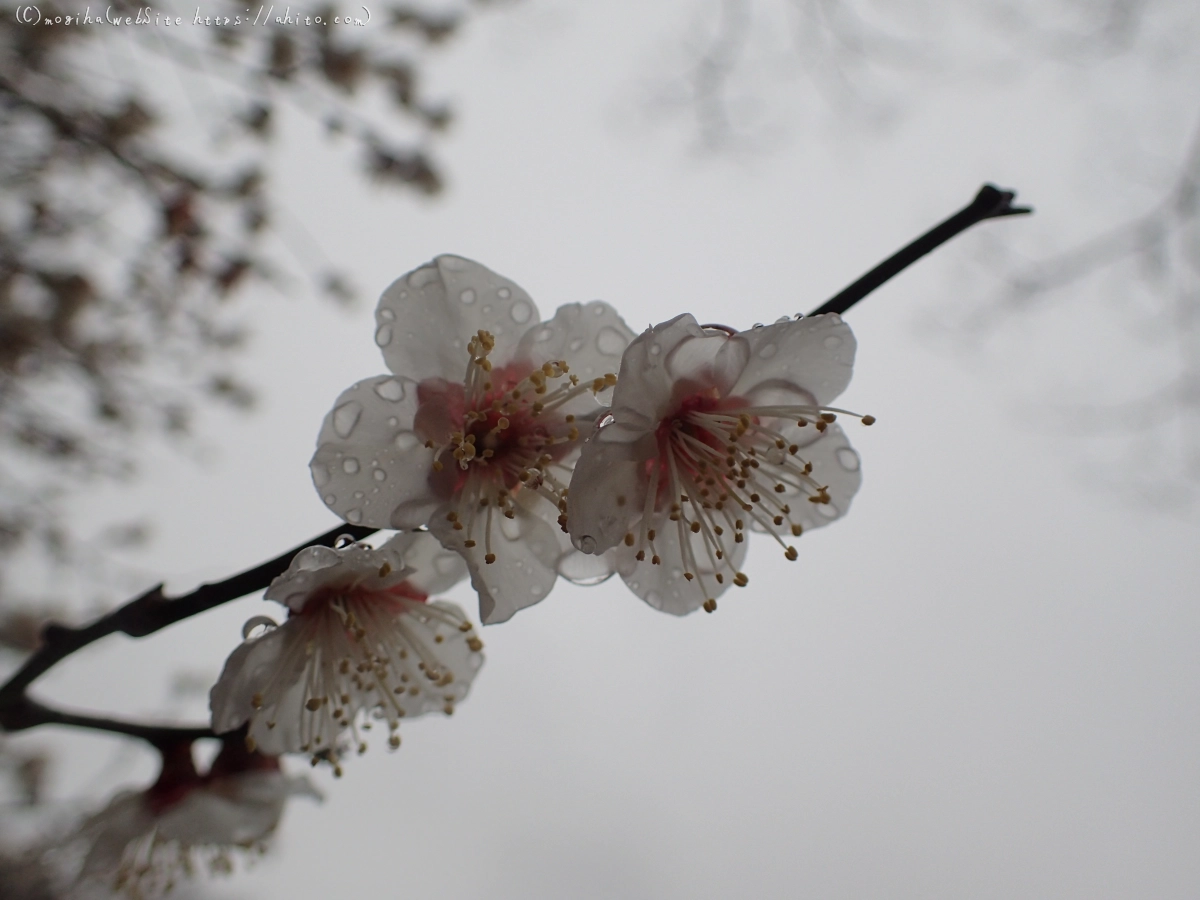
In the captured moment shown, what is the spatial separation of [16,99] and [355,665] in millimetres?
2148

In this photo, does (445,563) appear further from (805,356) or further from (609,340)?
(805,356)

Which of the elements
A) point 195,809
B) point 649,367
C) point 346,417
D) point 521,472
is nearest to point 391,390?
point 346,417

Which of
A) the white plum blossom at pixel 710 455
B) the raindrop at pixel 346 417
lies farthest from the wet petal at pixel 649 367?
the raindrop at pixel 346 417

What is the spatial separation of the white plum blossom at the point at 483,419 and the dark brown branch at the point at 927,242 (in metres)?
0.23

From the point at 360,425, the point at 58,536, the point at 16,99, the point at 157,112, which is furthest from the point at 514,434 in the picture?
the point at 58,536

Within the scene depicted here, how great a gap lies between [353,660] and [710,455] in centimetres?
49

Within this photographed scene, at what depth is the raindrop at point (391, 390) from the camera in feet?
2.45

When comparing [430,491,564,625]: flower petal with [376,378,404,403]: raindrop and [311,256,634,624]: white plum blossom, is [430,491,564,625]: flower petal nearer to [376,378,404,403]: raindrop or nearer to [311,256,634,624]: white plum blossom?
[311,256,634,624]: white plum blossom

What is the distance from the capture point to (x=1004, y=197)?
0.76 meters

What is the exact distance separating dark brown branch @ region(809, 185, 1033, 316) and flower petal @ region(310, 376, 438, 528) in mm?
423

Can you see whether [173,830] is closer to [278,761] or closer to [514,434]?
[278,761]

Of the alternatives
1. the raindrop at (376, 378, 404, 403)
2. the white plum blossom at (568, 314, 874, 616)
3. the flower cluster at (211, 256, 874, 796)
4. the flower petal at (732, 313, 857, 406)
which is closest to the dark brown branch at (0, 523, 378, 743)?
the flower cluster at (211, 256, 874, 796)

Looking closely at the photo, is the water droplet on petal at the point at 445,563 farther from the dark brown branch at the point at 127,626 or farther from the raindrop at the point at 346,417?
the raindrop at the point at 346,417

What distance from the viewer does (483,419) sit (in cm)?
81
